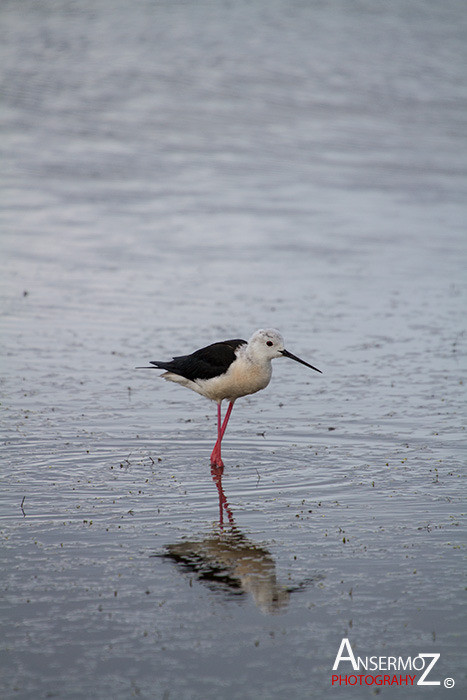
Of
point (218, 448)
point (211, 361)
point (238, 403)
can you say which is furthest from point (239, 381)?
point (238, 403)

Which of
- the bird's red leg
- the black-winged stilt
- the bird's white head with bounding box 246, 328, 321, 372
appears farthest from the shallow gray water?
the bird's white head with bounding box 246, 328, 321, 372

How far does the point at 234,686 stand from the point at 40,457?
4.54m

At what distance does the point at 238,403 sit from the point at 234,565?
5214mm

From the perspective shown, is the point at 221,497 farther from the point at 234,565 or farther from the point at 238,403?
the point at 238,403

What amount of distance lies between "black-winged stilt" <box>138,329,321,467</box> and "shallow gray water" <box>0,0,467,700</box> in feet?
1.46

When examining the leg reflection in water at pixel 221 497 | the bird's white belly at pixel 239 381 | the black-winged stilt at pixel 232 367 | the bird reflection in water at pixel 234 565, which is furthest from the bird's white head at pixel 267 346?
the bird reflection in water at pixel 234 565

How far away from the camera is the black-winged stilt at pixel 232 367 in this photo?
35.2 feet

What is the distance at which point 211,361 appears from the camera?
36.4 feet

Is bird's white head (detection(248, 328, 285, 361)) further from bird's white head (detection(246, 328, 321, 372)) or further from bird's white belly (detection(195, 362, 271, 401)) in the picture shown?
bird's white belly (detection(195, 362, 271, 401))

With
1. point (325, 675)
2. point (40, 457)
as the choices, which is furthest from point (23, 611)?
point (40, 457)

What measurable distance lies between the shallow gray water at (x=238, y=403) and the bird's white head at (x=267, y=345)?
0.83 meters

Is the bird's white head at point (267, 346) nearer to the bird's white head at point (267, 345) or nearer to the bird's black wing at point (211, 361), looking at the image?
the bird's white head at point (267, 345)

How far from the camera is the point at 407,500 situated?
29.4 feet

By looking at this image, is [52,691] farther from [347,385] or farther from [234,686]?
[347,385]
